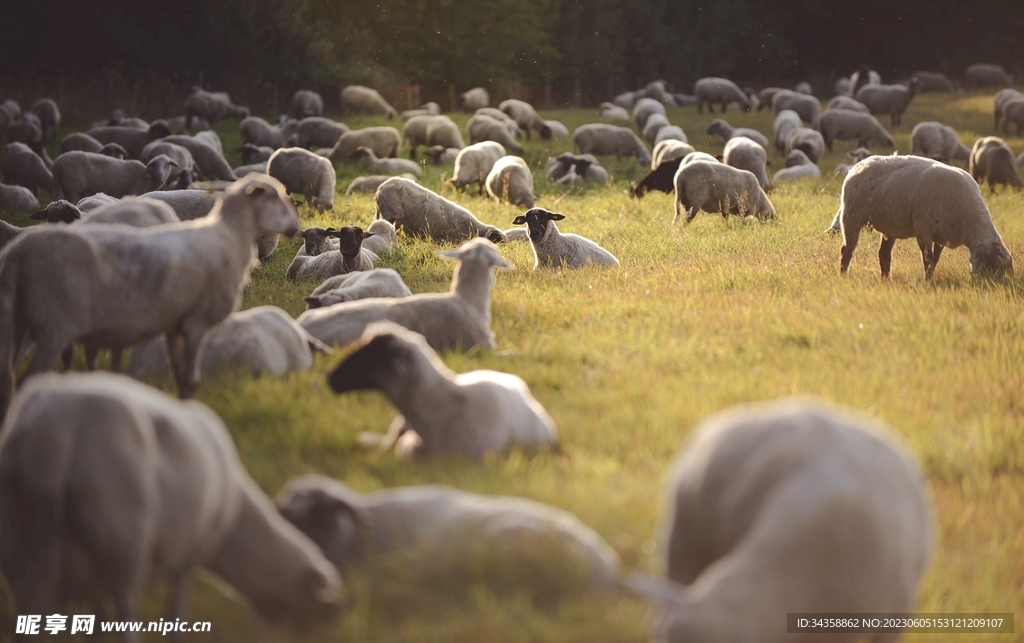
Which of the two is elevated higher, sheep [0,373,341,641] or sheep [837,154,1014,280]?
sheep [0,373,341,641]

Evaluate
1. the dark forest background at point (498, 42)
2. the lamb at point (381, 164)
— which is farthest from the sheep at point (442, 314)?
the dark forest background at point (498, 42)

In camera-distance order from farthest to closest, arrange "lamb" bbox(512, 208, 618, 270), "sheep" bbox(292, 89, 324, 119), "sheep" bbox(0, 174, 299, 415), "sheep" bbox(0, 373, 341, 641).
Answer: "sheep" bbox(292, 89, 324, 119), "lamb" bbox(512, 208, 618, 270), "sheep" bbox(0, 174, 299, 415), "sheep" bbox(0, 373, 341, 641)

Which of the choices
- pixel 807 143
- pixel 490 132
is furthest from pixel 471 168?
pixel 807 143

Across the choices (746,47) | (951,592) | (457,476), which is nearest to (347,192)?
(457,476)

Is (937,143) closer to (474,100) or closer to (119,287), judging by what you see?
(119,287)

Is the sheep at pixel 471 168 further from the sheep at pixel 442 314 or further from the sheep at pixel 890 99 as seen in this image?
the sheep at pixel 890 99

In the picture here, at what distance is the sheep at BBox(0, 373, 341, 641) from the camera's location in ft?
9.84

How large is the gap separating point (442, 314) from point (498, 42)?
40.3 meters

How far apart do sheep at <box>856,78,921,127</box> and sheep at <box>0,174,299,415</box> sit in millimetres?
30311

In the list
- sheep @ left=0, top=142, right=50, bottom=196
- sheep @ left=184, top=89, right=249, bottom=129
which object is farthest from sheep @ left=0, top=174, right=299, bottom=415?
sheep @ left=184, top=89, right=249, bottom=129

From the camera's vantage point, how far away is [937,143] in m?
22.5

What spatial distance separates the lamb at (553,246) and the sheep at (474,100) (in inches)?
1164

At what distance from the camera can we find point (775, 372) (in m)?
6.25

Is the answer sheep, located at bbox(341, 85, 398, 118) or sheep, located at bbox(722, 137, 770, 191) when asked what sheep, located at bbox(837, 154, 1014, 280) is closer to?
sheep, located at bbox(722, 137, 770, 191)
